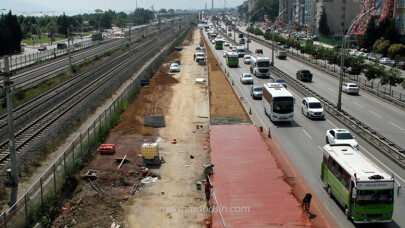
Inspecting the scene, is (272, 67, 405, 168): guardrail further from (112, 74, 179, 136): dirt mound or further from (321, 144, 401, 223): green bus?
(112, 74, 179, 136): dirt mound

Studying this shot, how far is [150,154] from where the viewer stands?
90.3 feet

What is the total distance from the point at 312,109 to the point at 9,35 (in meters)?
70.8

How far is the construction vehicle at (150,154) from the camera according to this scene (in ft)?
89.9

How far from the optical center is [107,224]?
1917 cm

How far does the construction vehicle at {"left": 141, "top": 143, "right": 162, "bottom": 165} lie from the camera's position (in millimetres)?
27391

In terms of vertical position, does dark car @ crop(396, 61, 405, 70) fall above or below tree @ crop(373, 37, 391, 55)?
below

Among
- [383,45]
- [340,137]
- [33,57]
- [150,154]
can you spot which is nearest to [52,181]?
[150,154]

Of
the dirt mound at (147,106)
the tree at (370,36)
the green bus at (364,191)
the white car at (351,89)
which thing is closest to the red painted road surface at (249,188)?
the green bus at (364,191)

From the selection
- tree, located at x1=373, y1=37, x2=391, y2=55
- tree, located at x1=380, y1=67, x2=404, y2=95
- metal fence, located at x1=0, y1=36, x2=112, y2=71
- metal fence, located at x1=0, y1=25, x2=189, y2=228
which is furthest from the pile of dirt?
tree, located at x1=373, y1=37, x2=391, y2=55

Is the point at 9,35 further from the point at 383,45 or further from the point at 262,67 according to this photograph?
the point at 383,45

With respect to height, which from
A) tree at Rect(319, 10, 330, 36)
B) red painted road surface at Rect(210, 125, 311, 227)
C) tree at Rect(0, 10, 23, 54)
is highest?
tree at Rect(319, 10, 330, 36)

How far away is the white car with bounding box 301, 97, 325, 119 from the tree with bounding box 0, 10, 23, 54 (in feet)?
219

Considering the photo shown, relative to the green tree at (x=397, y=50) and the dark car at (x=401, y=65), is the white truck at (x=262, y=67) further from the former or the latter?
the green tree at (x=397, y=50)

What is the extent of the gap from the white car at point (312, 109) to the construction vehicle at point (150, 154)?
16702 mm
